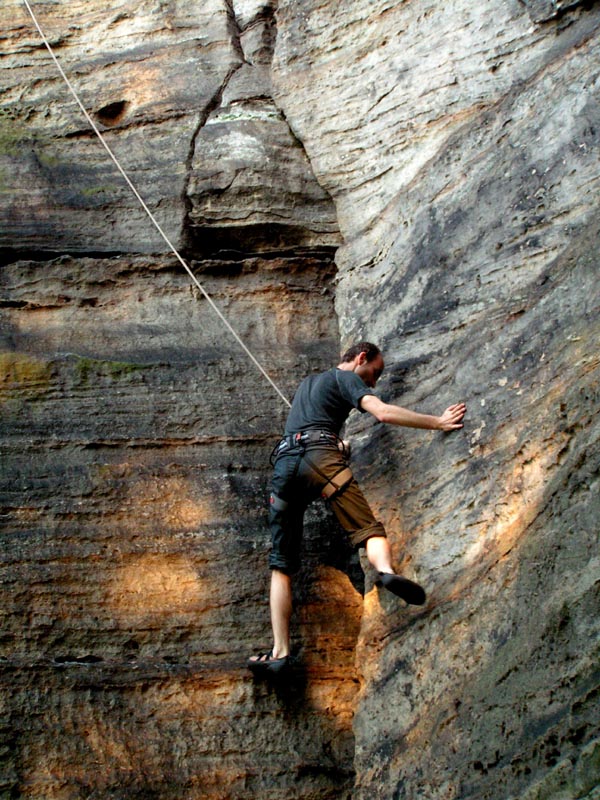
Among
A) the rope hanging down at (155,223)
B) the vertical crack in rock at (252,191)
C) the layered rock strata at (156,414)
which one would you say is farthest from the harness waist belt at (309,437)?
the vertical crack in rock at (252,191)

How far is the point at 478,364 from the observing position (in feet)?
22.9

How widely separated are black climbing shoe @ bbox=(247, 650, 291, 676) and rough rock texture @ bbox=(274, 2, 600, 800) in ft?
1.94

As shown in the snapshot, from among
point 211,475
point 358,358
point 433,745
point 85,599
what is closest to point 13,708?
point 85,599

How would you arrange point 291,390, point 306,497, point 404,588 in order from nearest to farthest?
point 404,588
point 306,497
point 291,390

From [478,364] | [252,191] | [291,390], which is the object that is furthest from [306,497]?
[252,191]

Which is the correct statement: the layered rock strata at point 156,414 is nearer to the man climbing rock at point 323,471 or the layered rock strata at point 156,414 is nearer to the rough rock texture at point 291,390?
the rough rock texture at point 291,390

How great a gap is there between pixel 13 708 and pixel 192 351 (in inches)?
119

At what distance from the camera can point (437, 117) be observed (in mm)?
8422

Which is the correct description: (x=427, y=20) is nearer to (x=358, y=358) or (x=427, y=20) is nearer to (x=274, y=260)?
(x=274, y=260)

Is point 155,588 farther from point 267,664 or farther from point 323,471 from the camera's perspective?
point 323,471

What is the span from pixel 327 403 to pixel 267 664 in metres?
1.80

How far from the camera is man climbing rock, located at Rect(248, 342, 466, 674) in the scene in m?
6.80

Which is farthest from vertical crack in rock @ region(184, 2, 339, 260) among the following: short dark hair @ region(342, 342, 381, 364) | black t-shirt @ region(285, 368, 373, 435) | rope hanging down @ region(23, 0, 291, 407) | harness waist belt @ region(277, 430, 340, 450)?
harness waist belt @ region(277, 430, 340, 450)

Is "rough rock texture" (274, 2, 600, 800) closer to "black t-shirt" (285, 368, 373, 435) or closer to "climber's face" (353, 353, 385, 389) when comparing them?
"climber's face" (353, 353, 385, 389)
